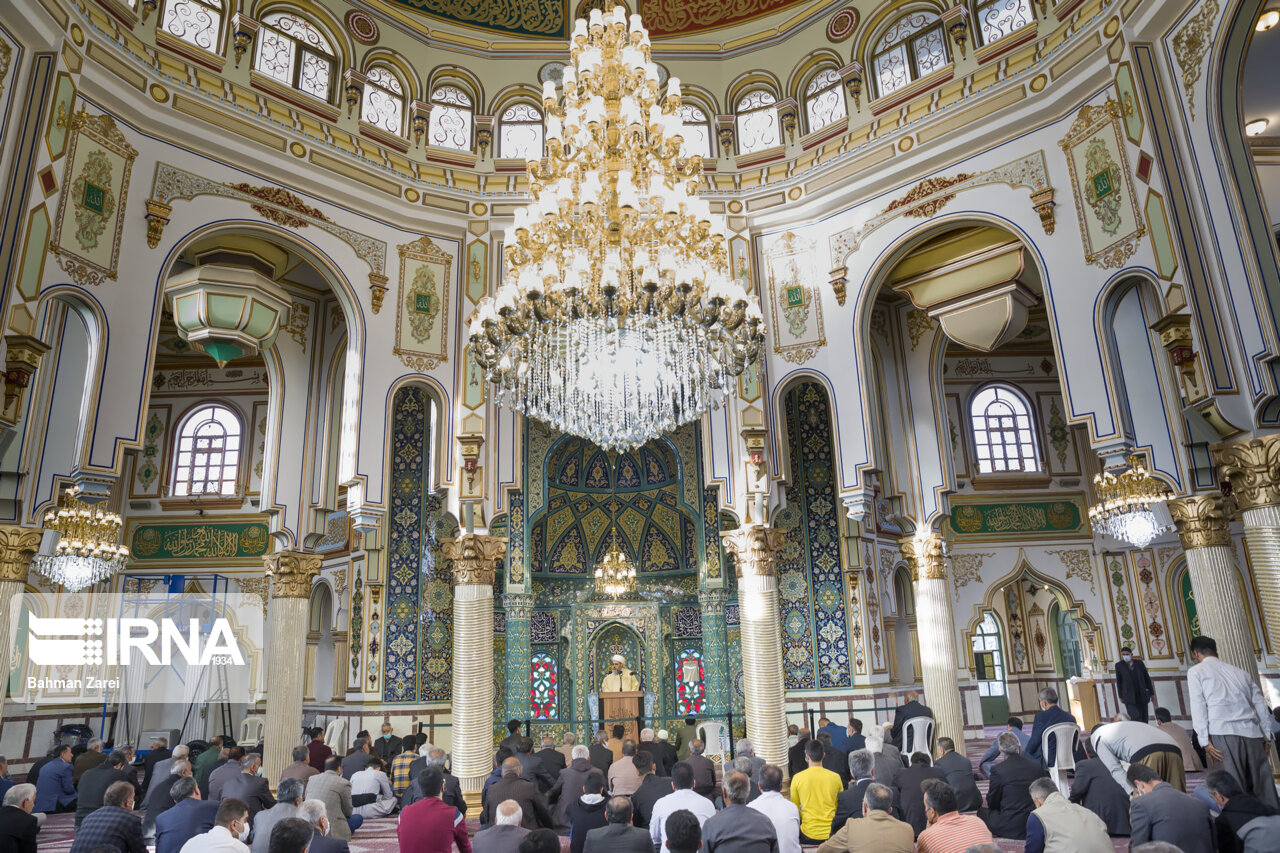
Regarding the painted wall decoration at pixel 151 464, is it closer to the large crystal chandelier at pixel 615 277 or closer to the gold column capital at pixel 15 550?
the gold column capital at pixel 15 550

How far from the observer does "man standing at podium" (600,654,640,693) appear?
12.9 metres

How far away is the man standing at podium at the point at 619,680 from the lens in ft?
42.3

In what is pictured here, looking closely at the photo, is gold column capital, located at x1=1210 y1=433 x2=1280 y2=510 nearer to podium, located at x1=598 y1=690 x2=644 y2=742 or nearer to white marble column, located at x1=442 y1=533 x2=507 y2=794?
white marble column, located at x1=442 y1=533 x2=507 y2=794

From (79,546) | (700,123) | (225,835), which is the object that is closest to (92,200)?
(79,546)

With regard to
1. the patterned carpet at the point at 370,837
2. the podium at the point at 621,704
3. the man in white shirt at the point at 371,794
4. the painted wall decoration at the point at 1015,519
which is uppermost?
the painted wall decoration at the point at 1015,519

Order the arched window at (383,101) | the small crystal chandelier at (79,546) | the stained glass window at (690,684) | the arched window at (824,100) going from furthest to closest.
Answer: the stained glass window at (690,684), the arched window at (824,100), the arched window at (383,101), the small crystal chandelier at (79,546)

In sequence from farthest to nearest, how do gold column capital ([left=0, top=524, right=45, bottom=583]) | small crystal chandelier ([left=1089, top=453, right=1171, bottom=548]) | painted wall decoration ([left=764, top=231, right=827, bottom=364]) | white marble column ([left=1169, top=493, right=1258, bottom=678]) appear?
painted wall decoration ([left=764, top=231, right=827, bottom=364])
small crystal chandelier ([left=1089, top=453, right=1171, bottom=548])
white marble column ([left=1169, top=493, right=1258, bottom=678])
gold column capital ([left=0, top=524, right=45, bottom=583])

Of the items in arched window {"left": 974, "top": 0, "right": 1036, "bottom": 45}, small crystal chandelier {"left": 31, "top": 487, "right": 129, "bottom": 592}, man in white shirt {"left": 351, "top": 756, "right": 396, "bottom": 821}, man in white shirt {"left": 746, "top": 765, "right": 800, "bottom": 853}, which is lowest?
man in white shirt {"left": 351, "top": 756, "right": 396, "bottom": 821}

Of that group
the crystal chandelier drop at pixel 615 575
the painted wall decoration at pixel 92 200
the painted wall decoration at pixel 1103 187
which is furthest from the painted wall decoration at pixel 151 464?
the painted wall decoration at pixel 1103 187

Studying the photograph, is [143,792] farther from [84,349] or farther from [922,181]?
[922,181]

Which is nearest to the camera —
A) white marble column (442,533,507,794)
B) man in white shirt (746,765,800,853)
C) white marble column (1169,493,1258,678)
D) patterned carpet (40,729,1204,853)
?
man in white shirt (746,765,800,853)

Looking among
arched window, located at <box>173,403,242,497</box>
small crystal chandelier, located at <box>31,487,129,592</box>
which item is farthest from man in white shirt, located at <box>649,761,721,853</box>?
arched window, located at <box>173,403,242,497</box>

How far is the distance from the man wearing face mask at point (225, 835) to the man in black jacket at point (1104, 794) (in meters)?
4.74

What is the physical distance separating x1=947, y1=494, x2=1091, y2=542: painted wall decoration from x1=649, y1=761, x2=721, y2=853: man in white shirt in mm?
11326
